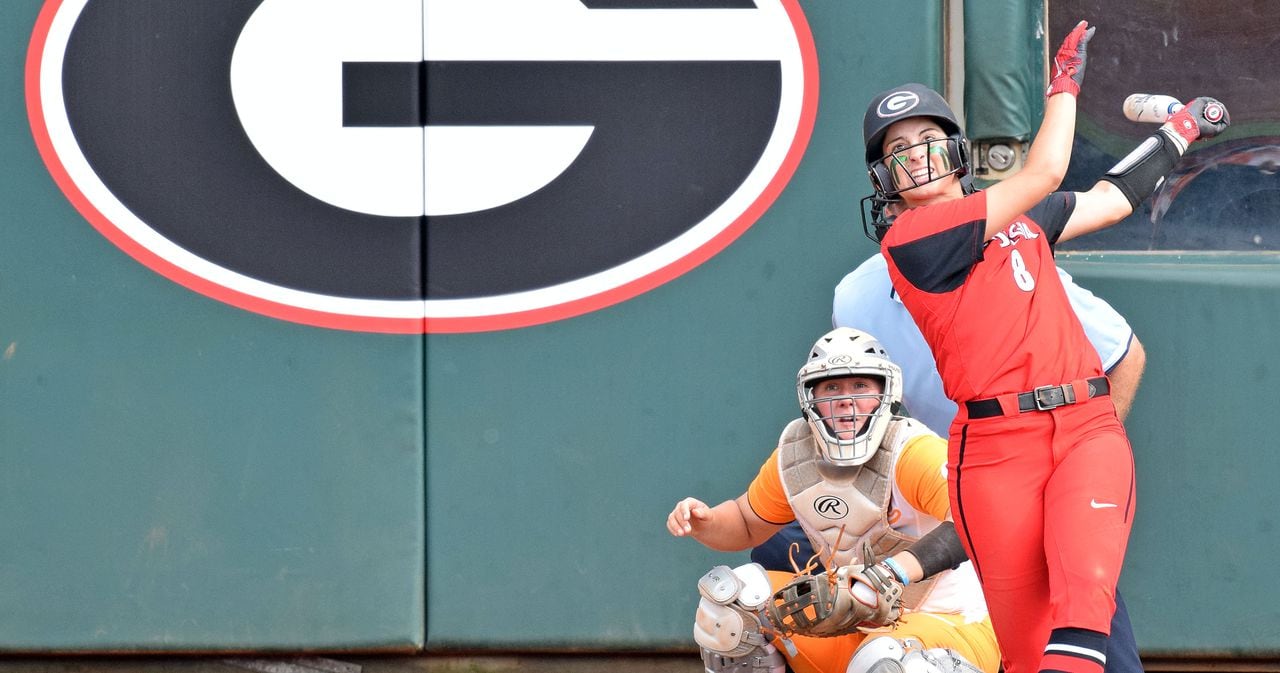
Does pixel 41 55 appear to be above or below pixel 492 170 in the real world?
above

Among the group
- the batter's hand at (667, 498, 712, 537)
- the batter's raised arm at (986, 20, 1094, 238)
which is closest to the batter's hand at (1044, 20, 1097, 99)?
the batter's raised arm at (986, 20, 1094, 238)

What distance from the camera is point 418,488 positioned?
414cm

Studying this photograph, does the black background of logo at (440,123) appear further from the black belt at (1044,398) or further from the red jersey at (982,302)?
the black belt at (1044,398)

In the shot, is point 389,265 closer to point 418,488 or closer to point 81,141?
point 418,488

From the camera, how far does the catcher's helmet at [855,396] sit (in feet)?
11.1

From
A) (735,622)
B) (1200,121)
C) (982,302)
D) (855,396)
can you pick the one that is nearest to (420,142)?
(855,396)

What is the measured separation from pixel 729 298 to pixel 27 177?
6.48 feet

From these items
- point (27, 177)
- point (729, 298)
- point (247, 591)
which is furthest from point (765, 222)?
point (27, 177)

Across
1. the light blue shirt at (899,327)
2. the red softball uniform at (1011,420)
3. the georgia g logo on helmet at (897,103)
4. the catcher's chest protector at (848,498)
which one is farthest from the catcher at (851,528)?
the georgia g logo on helmet at (897,103)

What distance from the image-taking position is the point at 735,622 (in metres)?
3.46

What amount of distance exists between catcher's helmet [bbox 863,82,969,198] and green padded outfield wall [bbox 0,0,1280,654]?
2.69ft

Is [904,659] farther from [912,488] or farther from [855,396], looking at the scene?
[855,396]

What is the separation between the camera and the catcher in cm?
330

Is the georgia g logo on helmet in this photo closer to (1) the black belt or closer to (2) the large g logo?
(1) the black belt
